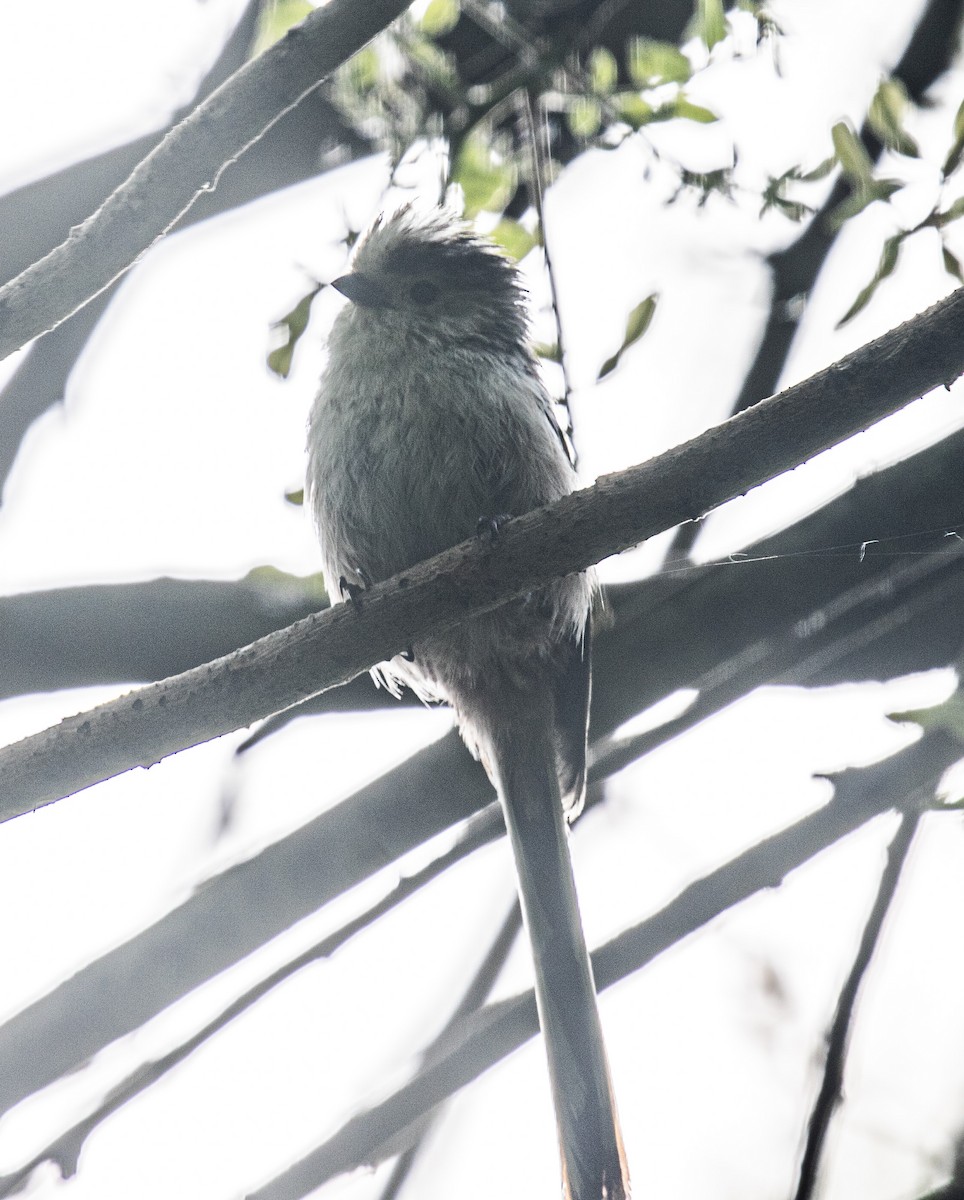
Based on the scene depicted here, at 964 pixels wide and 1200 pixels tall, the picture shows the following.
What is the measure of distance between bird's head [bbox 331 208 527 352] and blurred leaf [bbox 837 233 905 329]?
1185 millimetres

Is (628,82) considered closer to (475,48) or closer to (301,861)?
(475,48)

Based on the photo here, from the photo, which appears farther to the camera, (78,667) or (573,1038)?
(78,667)

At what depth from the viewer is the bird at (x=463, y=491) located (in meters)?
3.12

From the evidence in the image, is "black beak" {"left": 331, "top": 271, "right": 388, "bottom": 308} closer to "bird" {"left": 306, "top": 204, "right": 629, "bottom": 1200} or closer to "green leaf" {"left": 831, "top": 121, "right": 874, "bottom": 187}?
"bird" {"left": 306, "top": 204, "right": 629, "bottom": 1200}

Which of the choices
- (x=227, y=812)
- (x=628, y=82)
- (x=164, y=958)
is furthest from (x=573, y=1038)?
(x=628, y=82)

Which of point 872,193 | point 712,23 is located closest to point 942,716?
point 872,193

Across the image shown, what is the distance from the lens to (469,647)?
10.8ft

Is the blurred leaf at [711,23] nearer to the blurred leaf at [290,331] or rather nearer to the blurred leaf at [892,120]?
the blurred leaf at [892,120]

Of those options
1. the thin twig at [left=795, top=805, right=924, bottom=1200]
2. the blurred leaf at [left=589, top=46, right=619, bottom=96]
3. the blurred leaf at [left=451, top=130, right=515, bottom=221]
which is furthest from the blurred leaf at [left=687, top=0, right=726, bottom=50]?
the thin twig at [left=795, top=805, right=924, bottom=1200]

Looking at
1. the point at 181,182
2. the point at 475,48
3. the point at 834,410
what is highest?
the point at 475,48

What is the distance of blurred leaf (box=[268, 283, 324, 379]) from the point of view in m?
2.96

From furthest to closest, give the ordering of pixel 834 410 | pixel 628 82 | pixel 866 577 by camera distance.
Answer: pixel 628 82 → pixel 866 577 → pixel 834 410

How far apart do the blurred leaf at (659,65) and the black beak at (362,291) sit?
0.99 meters

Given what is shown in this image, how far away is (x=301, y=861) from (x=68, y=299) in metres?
1.47
